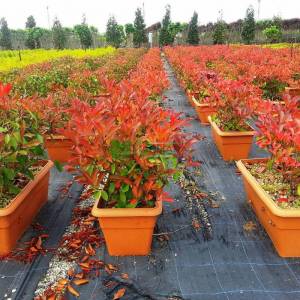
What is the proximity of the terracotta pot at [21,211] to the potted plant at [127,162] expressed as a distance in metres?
0.57

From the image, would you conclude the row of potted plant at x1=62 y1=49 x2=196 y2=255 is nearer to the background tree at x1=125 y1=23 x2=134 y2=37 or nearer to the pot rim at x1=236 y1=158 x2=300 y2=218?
the pot rim at x1=236 y1=158 x2=300 y2=218

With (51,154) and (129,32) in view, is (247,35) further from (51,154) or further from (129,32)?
(51,154)

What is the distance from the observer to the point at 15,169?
2980mm

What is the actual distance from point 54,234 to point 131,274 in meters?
0.89

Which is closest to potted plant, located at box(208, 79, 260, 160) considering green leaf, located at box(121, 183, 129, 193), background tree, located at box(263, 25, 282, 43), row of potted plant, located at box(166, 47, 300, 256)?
row of potted plant, located at box(166, 47, 300, 256)

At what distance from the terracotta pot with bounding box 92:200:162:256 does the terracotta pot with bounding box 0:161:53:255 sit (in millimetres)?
681

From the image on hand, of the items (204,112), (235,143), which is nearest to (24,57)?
(204,112)

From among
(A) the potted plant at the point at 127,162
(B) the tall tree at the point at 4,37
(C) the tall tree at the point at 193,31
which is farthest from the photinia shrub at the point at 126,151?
(C) the tall tree at the point at 193,31

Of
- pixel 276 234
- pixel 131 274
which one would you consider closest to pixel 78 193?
pixel 131 274

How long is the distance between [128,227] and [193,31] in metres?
40.7

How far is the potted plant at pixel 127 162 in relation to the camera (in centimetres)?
240

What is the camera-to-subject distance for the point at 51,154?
15.4ft

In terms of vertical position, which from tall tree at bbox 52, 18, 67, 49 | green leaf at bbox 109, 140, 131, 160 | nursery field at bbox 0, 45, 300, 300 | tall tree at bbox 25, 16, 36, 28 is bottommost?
nursery field at bbox 0, 45, 300, 300

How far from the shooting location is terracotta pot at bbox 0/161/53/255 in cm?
274
